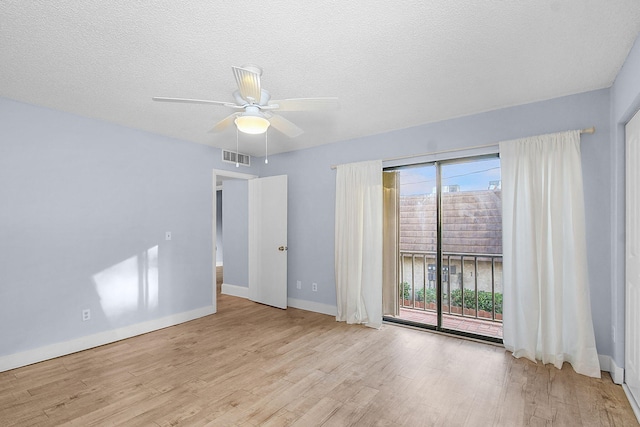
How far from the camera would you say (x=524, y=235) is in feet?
10.1

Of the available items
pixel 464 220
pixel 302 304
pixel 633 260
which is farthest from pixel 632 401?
pixel 302 304

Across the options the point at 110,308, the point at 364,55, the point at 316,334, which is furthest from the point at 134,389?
the point at 364,55

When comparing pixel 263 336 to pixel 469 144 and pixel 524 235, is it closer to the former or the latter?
pixel 524 235

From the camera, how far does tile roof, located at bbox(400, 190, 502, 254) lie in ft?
13.0

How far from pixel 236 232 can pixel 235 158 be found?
5.09 ft

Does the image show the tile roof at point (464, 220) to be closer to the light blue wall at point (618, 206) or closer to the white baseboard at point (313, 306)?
the light blue wall at point (618, 206)

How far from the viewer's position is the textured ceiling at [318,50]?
69.5 inches

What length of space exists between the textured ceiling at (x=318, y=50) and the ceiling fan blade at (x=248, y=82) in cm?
31

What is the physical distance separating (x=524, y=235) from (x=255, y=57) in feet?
9.80

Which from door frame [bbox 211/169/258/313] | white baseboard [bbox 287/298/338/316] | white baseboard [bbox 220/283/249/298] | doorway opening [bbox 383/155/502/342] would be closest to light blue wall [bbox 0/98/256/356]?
door frame [bbox 211/169/258/313]

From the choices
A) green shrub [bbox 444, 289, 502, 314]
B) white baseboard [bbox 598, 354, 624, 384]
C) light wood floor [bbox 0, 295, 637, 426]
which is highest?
green shrub [bbox 444, 289, 502, 314]

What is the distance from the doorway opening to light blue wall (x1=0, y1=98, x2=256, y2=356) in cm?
299

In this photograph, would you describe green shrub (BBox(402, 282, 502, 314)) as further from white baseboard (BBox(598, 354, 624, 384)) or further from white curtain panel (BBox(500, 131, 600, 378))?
white baseboard (BBox(598, 354, 624, 384))

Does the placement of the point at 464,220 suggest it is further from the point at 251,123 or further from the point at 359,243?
the point at 251,123
